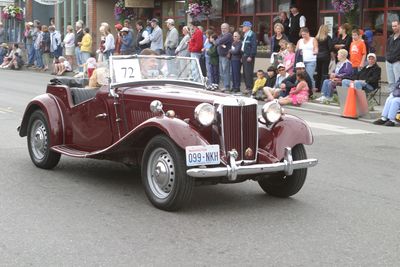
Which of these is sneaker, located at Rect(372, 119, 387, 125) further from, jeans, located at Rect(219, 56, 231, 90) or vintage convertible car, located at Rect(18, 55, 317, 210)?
vintage convertible car, located at Rect(18, 55, 317, 210)

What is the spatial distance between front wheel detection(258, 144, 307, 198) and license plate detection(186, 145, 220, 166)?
84 centimetres

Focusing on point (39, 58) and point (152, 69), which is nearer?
point (152, 69)

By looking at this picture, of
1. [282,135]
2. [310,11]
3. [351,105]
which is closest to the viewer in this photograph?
[282,135]

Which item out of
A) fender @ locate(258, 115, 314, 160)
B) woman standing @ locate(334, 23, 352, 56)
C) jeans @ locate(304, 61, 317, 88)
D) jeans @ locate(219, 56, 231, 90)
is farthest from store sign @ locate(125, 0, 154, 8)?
fender @ locate(258, 115, 314, 160)

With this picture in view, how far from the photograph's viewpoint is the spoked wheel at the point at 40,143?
791 centimetres

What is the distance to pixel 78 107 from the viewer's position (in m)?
7.62

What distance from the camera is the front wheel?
260 inches

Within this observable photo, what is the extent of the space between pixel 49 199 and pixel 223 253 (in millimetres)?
2359

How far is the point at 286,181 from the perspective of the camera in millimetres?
6730

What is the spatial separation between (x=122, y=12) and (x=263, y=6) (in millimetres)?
8952

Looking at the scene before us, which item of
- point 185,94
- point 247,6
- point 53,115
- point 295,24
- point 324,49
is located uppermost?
point 247,6

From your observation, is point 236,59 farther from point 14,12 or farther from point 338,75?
point 14,12

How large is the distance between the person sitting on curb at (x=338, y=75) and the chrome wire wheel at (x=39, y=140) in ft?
32.1

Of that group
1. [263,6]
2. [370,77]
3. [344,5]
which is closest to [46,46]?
Answer: [263,6]
